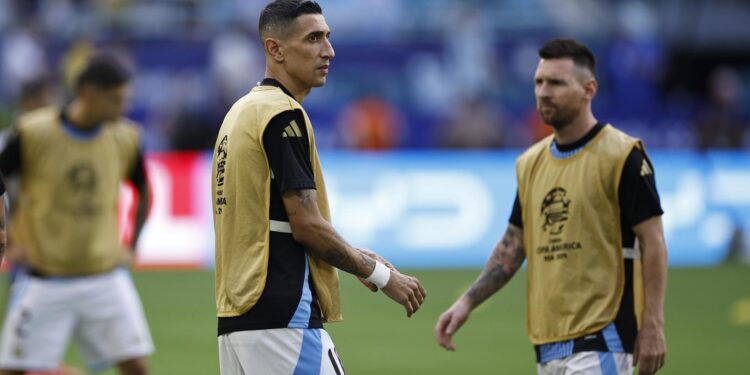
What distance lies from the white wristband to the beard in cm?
144

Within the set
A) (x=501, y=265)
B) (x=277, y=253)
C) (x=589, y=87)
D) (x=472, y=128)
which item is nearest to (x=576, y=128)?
(x=589, y=87)

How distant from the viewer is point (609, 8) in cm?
2822

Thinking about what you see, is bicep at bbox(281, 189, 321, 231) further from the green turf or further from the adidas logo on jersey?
the green turf

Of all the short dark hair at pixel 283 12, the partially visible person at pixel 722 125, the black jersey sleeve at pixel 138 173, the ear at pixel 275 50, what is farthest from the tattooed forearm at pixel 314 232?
the partially visible person at pixel 722 125

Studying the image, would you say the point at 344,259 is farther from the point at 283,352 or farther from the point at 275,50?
the point at 275,50

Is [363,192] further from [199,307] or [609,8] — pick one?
[609,8]

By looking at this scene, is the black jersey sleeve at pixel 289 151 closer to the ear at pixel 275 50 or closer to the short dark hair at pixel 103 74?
the ear at pixel 275 50

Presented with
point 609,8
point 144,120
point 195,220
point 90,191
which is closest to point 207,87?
point 144,120

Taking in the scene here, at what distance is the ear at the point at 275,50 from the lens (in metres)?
5.70

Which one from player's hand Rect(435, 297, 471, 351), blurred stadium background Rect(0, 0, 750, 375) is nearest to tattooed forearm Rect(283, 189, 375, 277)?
player's hand Rect(435, 297, 471, 351)

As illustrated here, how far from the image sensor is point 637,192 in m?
6.13

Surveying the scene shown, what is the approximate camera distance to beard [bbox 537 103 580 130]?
21.3 feet

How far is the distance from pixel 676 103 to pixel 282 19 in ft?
73.5

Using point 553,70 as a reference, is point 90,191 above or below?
below
